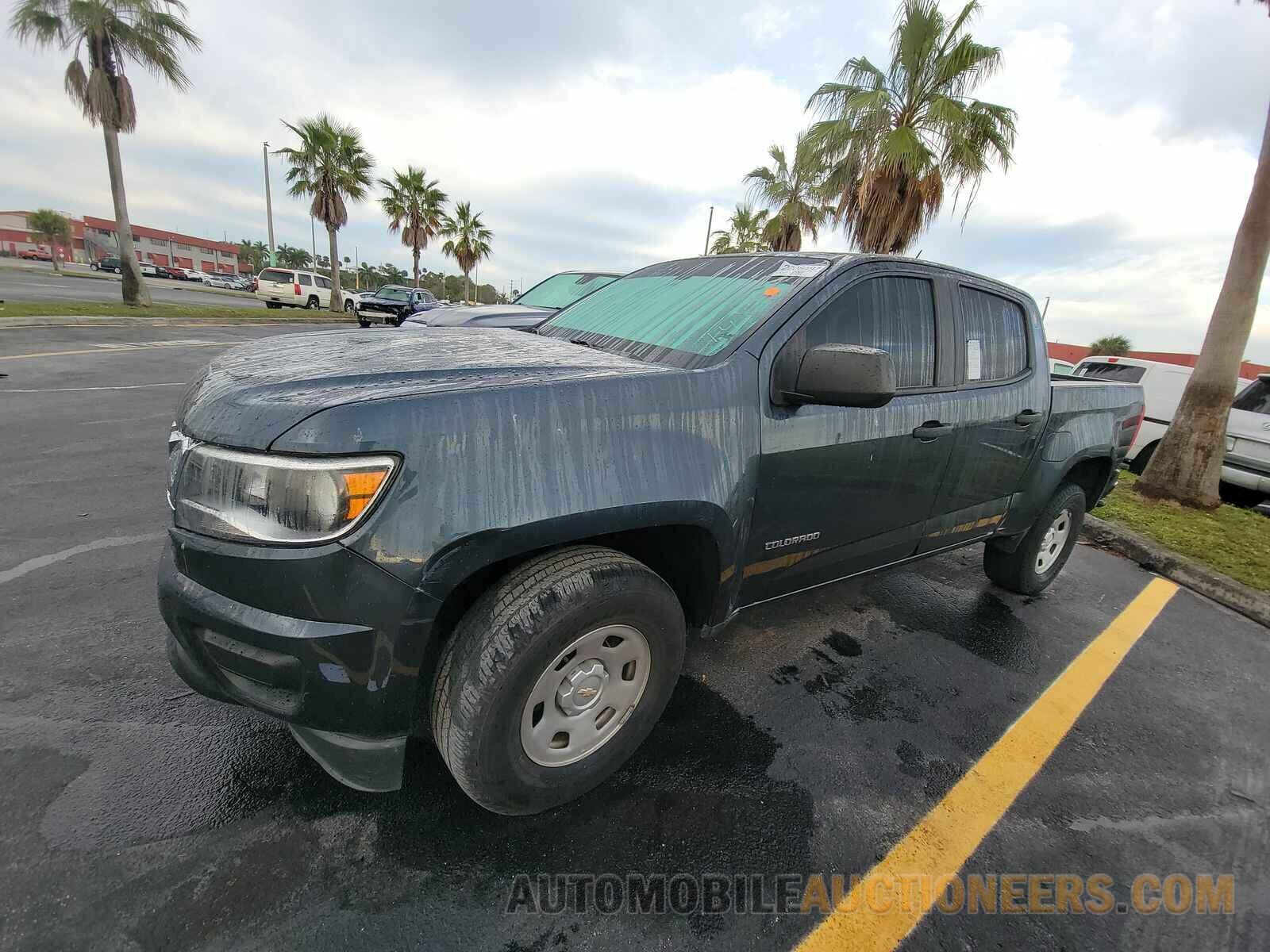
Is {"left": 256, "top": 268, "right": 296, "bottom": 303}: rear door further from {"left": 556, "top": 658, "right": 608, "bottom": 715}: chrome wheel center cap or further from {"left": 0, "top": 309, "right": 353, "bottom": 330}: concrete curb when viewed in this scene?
{"left": 556, "top": 658, "right": 608, "bottom": 715}: chrome wheel center cap

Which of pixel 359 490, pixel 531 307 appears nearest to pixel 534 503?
pixel 359 490

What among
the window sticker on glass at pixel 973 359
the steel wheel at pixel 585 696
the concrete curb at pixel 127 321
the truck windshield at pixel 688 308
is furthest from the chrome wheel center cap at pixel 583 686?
the concrete curb at pixel 127 321

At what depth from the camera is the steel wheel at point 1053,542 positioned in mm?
3693

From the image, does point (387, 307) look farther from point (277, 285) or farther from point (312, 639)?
point (312, 639)

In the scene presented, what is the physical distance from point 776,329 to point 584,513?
101 centimetres

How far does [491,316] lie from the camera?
7793 mm

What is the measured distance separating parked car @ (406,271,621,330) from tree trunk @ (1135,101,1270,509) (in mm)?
6351

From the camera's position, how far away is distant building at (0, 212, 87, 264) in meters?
74.7

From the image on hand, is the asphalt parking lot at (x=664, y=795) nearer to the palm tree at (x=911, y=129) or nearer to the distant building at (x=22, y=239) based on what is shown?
the palm tree at (x=911, y=129)

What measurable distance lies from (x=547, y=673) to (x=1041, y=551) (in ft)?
11.4

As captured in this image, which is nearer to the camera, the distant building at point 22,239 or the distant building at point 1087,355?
the distant building at point 1087,355

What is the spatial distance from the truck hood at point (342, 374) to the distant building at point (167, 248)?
327 feet

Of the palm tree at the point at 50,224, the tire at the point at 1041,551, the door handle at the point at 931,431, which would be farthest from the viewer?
the palm tree at the point at 50,224

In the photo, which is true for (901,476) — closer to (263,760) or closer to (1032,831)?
(1032,831)
